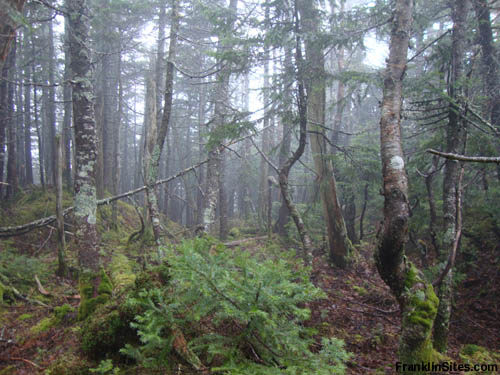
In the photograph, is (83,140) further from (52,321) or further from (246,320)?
(246,320)

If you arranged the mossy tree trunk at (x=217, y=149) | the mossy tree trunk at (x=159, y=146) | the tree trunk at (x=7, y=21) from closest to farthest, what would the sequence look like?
the tree trunk at (x=7, y=21)
the mossy tree trunk at (x=159, y=146)
the mossy tree trunk at (x=217, y=149)

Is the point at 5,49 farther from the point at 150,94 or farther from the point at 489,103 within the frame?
the point at 489,103

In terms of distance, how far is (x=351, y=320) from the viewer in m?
6.12

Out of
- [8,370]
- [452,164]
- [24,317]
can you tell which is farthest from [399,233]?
[24,317]

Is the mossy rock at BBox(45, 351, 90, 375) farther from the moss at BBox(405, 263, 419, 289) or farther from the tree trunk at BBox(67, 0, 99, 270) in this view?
the moss at BBox(405, 263, 419, 289)

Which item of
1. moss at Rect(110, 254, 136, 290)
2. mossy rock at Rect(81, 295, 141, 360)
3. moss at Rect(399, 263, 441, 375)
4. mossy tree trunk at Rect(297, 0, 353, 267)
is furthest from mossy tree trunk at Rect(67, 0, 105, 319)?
moss at Rect(399, 263, 441, 375)

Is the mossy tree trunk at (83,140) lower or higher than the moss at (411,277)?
higher

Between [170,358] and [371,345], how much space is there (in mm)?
3539

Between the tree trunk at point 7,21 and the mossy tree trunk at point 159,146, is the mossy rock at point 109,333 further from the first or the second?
the mossy tree trunk at point 159,146

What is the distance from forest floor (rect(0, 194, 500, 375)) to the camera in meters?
4.14

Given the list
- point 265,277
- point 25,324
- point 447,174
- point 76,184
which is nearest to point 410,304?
point 265,277

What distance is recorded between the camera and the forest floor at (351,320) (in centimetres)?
414

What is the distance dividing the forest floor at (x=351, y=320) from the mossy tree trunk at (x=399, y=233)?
0.71 metres

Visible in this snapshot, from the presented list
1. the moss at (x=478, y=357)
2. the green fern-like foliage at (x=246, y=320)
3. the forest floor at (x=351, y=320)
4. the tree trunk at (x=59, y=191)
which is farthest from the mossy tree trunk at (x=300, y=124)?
the tree trunk at (x=59, y=191)
